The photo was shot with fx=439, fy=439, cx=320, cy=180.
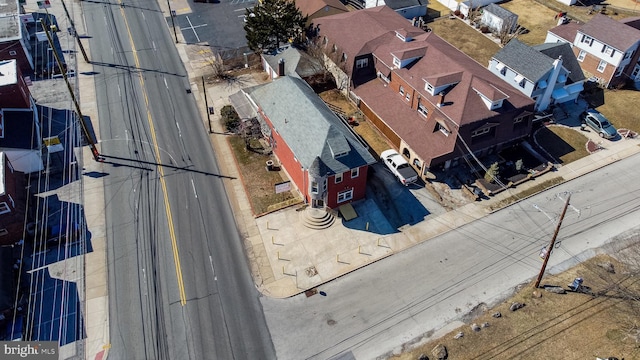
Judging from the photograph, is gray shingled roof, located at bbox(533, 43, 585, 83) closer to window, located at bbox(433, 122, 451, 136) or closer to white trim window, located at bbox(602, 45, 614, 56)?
white trim window, located at bbox(602, 45, 614, 56)

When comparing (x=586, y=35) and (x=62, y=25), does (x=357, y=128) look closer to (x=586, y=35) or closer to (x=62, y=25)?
(x=586, y=35)

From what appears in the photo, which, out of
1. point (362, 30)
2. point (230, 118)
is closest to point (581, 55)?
point (362, 30)

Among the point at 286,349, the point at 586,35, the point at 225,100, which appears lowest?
the point at 286,349

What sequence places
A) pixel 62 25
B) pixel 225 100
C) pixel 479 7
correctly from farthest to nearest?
pixel 479 7 → pixel 62 25 → pixel 225 100

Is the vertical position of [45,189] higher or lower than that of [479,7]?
lower

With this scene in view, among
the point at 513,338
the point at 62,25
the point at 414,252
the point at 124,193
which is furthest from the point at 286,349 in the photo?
the point at 62,25

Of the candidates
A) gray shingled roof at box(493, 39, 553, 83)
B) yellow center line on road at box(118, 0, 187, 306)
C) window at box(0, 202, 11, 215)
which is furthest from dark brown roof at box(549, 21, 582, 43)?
window at box(0, 202, 11, 215)

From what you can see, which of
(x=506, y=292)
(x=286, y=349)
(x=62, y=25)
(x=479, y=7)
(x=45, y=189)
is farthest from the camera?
(x=479, y=7)
